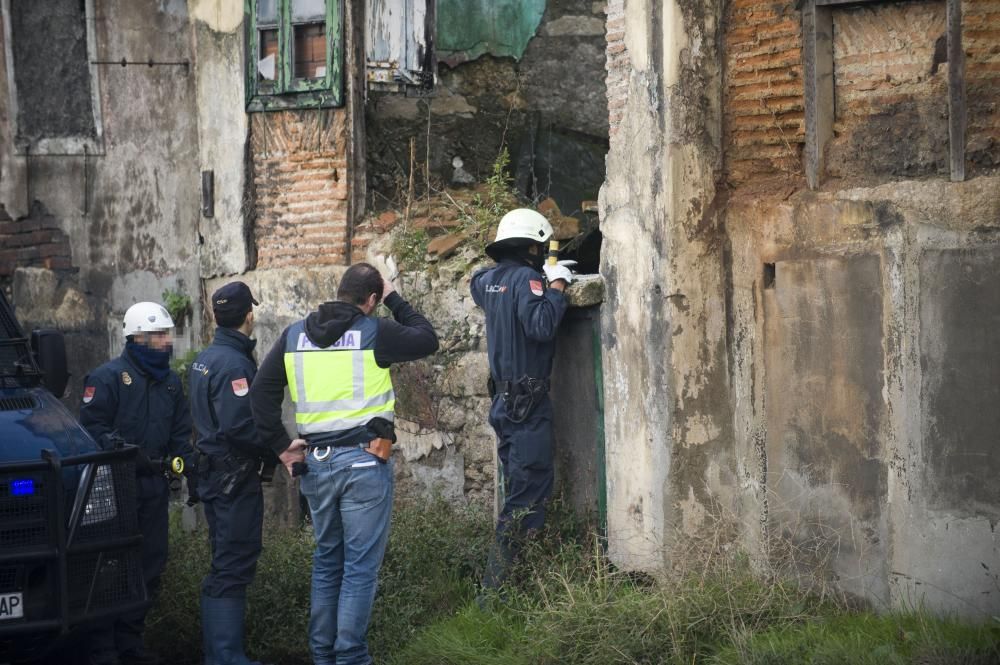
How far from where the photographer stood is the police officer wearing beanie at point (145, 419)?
7176 millimetres

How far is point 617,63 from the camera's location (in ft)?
22.9

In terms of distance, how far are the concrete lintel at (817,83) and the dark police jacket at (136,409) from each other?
3640 mm

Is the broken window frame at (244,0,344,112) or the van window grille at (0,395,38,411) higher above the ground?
the broken window frame at (244,0,344,112)

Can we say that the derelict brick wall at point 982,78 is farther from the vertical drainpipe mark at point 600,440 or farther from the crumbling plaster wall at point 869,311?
the vertical drainpipe mark at point 600,440

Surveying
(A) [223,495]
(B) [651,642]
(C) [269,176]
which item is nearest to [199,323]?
(C) [269,176]

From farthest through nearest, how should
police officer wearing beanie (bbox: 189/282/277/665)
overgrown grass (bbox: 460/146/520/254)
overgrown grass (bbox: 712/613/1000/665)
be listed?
overgrown grass (bbox: 460/146/520/254)
police officer wearing beanie (bbox: 189/282/277/665)
overgrown grass (bbox: 712/613/1000/665)

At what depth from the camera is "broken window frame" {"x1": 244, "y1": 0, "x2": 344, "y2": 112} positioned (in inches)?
377

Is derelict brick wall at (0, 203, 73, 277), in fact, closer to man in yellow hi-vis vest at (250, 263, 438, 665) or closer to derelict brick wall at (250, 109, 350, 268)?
derelict brick wall at (250, 109, 350, 268)

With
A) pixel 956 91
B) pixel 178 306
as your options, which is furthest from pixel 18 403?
pixel 956 91

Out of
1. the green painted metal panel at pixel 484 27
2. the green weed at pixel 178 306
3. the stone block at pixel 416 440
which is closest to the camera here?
the stone block at pixel 416 440

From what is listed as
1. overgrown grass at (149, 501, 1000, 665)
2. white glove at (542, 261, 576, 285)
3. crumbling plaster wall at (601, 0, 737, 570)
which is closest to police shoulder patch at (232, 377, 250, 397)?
overgrown grass at (149, 501, 1000, 665)

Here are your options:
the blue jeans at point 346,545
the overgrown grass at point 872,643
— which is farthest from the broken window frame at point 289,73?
the overgrown grass at point 872,643

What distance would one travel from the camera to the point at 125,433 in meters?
7.39

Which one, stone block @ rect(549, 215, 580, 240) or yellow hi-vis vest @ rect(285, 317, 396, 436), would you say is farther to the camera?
stone block @ rect(549, 215, 580, 240)
